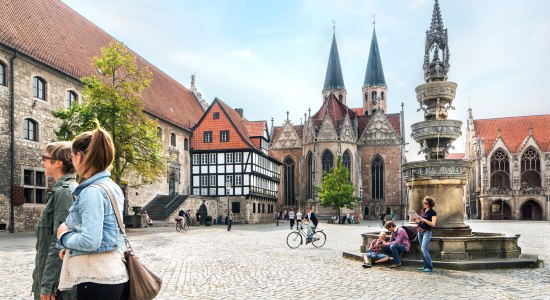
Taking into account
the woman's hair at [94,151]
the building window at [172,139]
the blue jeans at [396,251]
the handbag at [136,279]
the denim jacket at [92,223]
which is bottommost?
the blue jeans at [396,251]

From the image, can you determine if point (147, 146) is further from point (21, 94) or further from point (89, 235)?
point (89, 235)

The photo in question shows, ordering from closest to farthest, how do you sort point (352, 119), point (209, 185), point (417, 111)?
point (417, 111) < point (209, 185) < point (352, 119)

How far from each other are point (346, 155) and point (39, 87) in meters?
38.9

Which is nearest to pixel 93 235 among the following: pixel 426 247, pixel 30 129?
pixel 426 247

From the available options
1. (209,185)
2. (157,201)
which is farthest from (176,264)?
(209,185)

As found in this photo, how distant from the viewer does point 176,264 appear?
11.3 m

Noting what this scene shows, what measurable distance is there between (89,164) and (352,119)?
61001 millimetres

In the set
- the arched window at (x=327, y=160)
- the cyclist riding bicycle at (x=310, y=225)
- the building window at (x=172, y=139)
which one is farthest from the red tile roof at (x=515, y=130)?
the cyclist riding bicycle at (x=310, y=225)

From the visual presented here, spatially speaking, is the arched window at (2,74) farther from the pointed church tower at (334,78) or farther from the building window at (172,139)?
the pointed church tower at (334,78)

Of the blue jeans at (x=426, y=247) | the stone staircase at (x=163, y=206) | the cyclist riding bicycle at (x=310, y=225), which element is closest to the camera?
the blue jeans at (x=426, y=247)

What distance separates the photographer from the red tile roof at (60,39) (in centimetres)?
2483

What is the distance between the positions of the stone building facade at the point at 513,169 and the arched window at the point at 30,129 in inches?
2065

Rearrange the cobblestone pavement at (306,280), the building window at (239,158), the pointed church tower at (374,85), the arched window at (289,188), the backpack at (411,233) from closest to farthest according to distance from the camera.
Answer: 1. the cobblestone pavement at (306,280)
2. the backpack at (411,233)
3. the building window at (239,158)
4. the arched window at (289,188)
5. the pointed church tower at (374,85)

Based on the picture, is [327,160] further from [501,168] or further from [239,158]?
[501,168]
